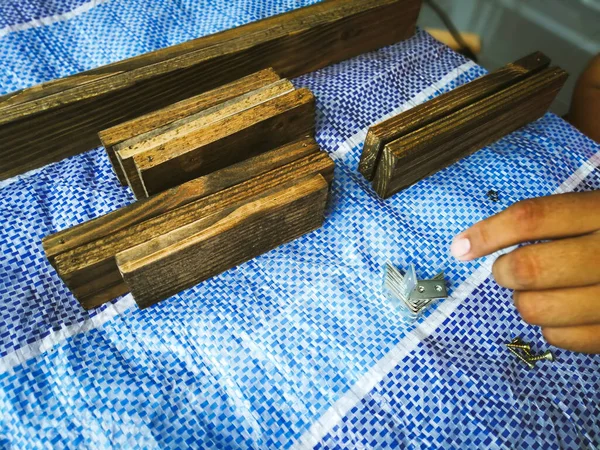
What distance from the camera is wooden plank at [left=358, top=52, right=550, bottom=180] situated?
1.40 metres

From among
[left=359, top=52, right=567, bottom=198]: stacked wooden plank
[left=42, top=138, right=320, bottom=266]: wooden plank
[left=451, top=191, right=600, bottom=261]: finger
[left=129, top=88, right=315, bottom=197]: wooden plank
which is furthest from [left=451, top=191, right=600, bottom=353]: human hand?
[left=129, top=88, right=315, bottom=197]: wooden plank

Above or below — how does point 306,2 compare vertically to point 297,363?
above

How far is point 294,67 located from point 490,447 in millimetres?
1466

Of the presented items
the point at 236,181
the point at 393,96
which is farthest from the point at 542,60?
the point at 236,181

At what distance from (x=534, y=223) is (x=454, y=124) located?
0.57 metres

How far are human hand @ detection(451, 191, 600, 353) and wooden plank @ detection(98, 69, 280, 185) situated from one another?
32.7 inches

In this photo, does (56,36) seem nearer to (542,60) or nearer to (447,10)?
(542,60)

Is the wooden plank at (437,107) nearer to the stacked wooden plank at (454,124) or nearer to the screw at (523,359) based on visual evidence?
Result: the stacked wooden plank at (454,124)

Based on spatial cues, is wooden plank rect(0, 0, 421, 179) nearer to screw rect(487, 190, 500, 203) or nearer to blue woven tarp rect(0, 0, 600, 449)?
blue woven tarp rect(0, 0, 600, 449)

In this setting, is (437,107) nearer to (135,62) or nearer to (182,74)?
(182,74)

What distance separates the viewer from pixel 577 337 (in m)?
1.05

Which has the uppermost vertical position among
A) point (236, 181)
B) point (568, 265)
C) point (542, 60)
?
point (542, 60)

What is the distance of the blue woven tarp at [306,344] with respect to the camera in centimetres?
109

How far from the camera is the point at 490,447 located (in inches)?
43.4
